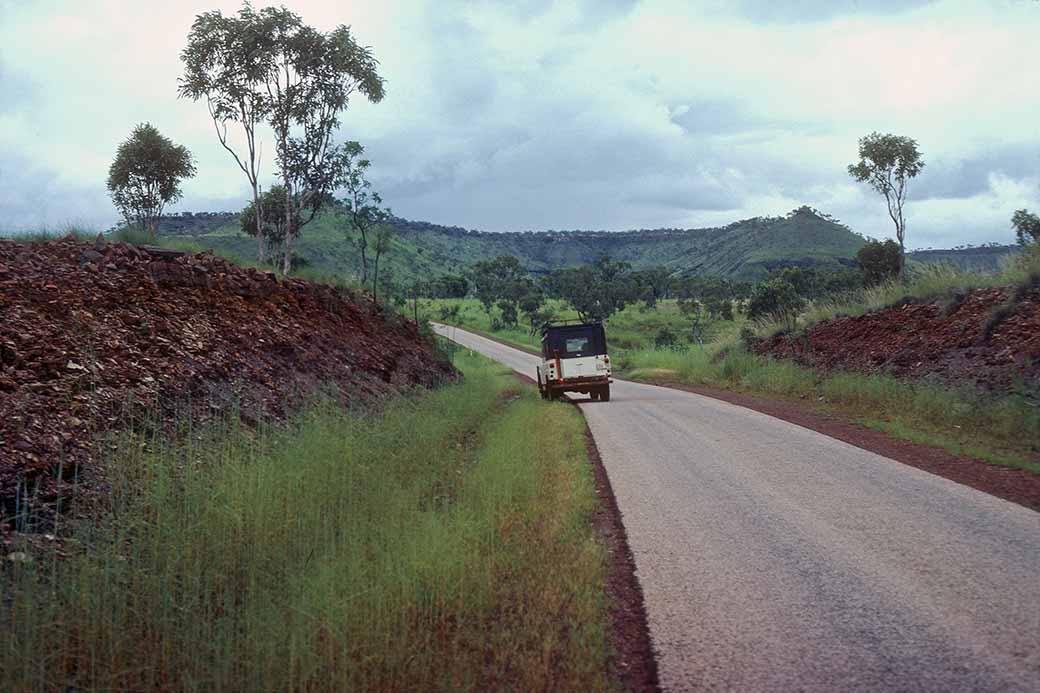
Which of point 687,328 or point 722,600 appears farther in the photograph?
point 687,328

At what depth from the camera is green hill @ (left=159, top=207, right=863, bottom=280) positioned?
351ft

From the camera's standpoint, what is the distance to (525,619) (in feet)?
16.1

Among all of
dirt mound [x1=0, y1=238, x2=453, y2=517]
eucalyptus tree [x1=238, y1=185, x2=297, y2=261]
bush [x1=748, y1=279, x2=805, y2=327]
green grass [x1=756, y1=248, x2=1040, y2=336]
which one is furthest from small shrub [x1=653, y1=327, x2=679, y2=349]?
dirt mound [x1=0, y1=238, x2=453, y2=517]

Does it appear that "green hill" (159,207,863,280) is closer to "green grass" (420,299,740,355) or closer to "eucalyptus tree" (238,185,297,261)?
"green grass" (420,299,740,355)

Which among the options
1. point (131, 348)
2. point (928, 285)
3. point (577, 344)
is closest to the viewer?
point (131, 348)

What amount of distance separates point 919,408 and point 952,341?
11.2 ft

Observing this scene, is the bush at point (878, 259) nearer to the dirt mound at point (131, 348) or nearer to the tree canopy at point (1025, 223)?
the tree canopy at point (1025, 223)

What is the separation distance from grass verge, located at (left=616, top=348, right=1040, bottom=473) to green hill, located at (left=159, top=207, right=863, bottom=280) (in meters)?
69.2

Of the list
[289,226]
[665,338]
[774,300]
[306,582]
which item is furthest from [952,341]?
[665,338]

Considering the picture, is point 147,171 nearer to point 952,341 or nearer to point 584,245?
point 952,341

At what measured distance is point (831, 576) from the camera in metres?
5.68

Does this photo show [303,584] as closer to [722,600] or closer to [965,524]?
[722,600]

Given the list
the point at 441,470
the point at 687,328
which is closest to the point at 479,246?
the point at 687,328

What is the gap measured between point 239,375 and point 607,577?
23.8 ft
